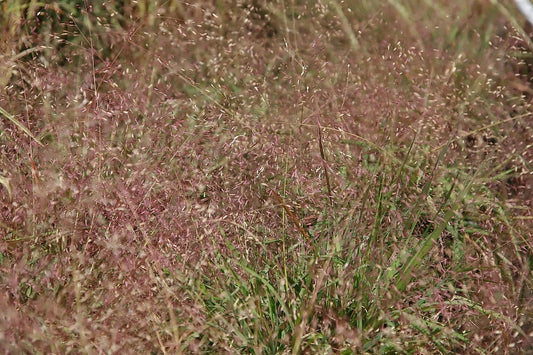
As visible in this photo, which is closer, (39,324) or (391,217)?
(39,324)

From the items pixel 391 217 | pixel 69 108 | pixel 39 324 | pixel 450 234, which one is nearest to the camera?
pixel 39 324

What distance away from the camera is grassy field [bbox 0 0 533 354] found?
1.78 metres

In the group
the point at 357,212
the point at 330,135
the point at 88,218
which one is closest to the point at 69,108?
the point at 88,218

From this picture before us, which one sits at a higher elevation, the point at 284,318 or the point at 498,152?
the point at 284,318

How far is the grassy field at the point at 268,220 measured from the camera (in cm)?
178

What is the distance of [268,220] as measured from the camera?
208 centimetres

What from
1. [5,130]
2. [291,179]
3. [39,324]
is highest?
[5,130]

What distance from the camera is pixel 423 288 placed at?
1.94m

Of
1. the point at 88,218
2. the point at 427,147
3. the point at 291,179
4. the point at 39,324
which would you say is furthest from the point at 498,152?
the point at 39,324

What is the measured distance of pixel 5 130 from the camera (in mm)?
2281

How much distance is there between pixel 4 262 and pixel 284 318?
0.73m

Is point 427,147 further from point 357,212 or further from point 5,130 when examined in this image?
point 5,130

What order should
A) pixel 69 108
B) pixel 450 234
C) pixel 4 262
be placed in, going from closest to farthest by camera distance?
pixel 4 262
pixel 450 234
pixel 69 108

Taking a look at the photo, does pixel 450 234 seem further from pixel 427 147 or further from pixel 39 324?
pixel 39 324
